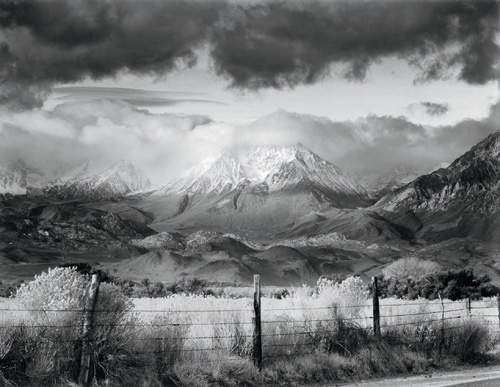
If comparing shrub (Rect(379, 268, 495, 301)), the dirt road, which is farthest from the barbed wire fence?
shrub (Rect(379, 268, 495, 301))

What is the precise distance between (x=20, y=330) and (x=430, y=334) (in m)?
11.9

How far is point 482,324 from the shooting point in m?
22.1

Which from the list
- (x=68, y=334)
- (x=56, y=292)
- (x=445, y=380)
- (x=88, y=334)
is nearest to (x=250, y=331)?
(x=88, y=334)

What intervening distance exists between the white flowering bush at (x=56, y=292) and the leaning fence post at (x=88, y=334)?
917 mm

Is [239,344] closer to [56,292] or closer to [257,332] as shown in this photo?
[257,332]

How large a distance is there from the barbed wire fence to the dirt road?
161 centimetres

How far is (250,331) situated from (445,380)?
16.5 feet

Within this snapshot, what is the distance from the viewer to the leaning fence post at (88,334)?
1458cm

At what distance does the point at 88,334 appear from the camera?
14758 mm

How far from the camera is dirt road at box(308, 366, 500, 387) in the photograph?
16359 mm

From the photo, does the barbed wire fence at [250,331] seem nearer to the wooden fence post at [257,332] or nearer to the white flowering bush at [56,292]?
the wooden fence post at [257,332]

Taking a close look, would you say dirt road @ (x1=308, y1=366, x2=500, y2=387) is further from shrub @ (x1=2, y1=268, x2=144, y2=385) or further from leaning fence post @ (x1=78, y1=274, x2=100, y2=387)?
leaning fence post @ (x1=78, y1=274, x2=100, y2=387)

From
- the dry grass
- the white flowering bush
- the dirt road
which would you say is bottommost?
the dirt road

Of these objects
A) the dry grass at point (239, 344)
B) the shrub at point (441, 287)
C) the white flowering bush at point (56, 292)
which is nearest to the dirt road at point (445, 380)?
the dry grass at point (239, 344)
